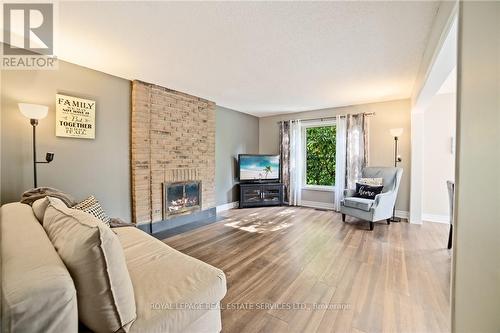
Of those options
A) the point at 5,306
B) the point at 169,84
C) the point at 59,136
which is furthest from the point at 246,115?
the point at 5,306

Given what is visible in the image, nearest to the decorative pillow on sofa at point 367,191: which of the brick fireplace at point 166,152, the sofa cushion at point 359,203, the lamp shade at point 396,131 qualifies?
the sofa cushion at point 359,203

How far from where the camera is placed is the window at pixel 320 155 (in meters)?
5.41

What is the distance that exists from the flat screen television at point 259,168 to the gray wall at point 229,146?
0.23 metres

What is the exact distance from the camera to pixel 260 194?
5578 mm

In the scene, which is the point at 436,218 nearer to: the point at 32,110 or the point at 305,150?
the point at 305,150

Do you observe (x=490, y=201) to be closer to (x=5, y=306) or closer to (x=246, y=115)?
(x=5, y=306)

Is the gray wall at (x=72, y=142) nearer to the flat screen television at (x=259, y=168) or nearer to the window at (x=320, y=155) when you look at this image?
the flat screen television at (x=259, y=168)

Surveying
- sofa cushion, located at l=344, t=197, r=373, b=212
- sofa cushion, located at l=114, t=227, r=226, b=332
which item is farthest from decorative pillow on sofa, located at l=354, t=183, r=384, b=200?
sofa cushion, located at l=114, t=227, r=226, b=332

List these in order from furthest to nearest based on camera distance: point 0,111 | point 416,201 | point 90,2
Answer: point 416,201 → point 0,111 → point 90,2

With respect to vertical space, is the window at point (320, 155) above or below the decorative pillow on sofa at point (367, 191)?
above

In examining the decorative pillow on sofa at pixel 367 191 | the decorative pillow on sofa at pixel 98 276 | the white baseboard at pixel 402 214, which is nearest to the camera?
the decorative pillow on sofa at pixel 98 276

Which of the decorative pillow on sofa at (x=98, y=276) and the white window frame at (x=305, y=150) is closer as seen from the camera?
the decorative pillow on sofa at (x=98, y=276)

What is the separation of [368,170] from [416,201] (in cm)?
100

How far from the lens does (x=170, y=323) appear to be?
1063 millimetres
